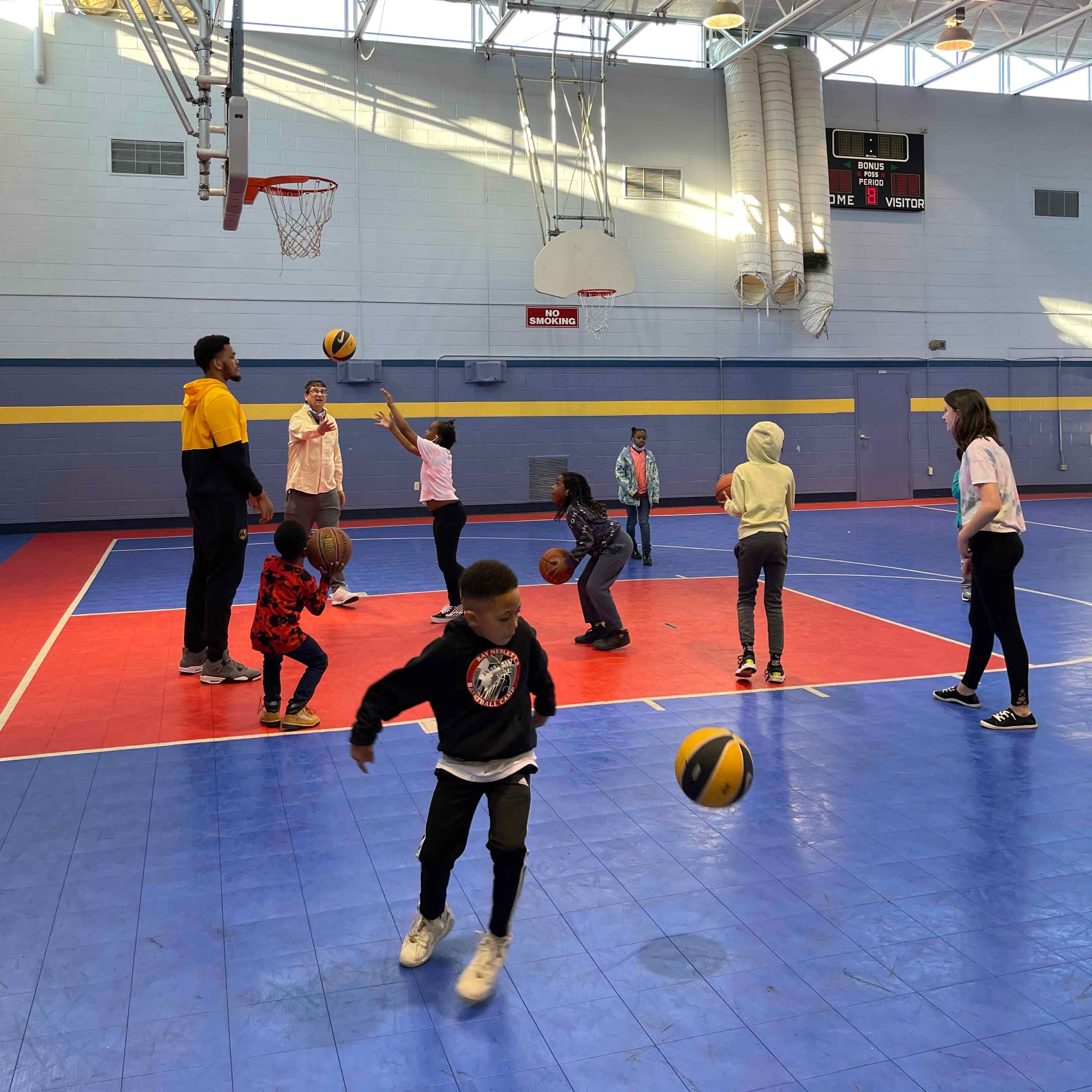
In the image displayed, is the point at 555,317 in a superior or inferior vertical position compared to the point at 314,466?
superior

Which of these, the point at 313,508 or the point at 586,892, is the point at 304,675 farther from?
the point at 313,508

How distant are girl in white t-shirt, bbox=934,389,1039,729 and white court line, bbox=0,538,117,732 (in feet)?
18.3

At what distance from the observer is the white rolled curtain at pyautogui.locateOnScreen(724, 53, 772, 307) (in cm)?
1847

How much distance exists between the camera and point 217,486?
21.6 feet

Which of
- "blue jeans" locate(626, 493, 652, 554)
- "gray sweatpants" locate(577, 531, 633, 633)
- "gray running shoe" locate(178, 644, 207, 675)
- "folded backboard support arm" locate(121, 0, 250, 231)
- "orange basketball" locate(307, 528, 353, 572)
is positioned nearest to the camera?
"orange basketball" locate(307, 528, 353, 572)

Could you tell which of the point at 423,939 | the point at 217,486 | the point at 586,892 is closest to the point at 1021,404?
the point at 217,486

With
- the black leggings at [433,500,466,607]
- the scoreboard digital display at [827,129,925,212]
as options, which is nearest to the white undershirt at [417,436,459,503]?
the black leggings at [433,500,466,607]

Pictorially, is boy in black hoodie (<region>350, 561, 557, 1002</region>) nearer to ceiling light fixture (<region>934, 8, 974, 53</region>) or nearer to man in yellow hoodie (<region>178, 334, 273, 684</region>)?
man in yellow hoodie (<region>178, 334, 273, 684</region>)

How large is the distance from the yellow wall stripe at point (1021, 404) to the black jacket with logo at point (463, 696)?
62.8ft

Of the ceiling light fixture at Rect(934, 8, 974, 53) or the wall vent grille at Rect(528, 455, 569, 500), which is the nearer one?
the ceiling light fixture at Rect(934, 8, 974, 53)

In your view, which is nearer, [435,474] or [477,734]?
[477,734]

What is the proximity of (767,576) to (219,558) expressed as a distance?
140 inches

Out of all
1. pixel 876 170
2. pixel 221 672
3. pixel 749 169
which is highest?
pixel 876 170

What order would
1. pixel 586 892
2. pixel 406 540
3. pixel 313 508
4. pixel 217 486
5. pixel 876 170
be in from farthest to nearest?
1. pixel 876 170
2. pixel 406 540
3. pixel 313 508
4. pixel 217 486
5. pixel 586 892
